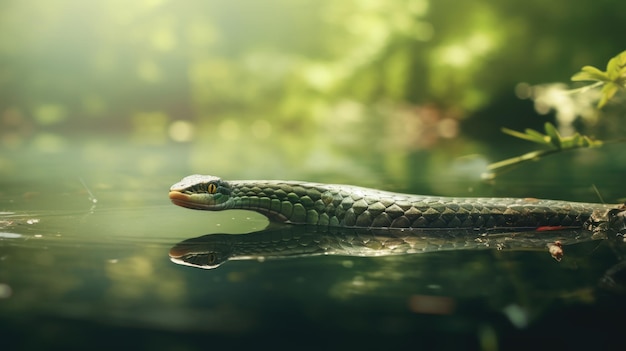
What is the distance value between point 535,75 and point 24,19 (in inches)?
522

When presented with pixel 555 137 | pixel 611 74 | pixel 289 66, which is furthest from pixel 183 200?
pixel 289 66

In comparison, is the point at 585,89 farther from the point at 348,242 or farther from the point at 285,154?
the point at 285,154

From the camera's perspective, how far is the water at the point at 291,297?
Answer: 1312 millimetres

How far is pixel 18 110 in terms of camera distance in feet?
57.2

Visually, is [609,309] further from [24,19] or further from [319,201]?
[24,19]

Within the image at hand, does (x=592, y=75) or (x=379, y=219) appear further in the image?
(x=379, y=219)

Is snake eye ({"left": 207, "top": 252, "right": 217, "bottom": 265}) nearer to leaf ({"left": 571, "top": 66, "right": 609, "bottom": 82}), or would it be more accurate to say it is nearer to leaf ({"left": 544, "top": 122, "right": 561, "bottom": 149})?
leaf ({"left": 544, "top": 122, "right": 561, "bottom": 149})

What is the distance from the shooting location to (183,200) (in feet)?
8.78

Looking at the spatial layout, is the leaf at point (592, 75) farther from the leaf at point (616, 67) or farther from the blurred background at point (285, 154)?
the blurred background at point (285, 154)

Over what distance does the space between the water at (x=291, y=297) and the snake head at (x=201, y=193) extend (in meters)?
0.13

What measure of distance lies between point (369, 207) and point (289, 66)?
1620 centimetres

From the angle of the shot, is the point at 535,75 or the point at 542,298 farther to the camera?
the point at 535,75

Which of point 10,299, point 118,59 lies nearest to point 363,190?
point 10,299

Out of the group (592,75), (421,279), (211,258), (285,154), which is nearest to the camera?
(421,279)
